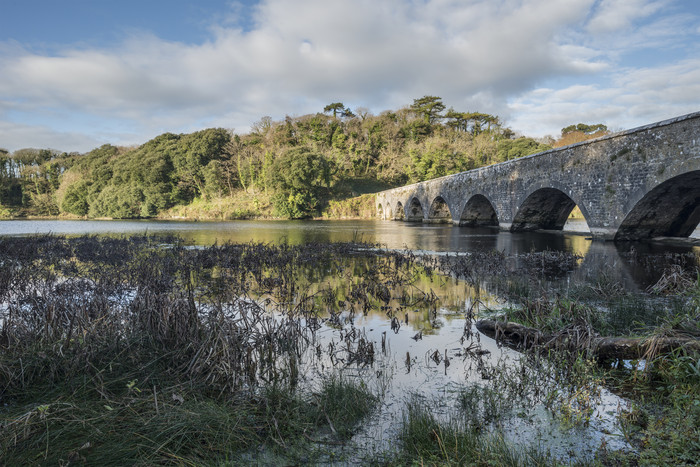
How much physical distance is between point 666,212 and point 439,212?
1931 cm

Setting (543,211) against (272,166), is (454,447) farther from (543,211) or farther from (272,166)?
(272,166)

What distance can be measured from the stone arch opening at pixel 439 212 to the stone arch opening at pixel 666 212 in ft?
59.4

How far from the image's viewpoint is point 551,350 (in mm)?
3697

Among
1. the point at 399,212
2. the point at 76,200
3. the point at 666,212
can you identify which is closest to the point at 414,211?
the point at 399,212

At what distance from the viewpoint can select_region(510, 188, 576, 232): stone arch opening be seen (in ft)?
63.3

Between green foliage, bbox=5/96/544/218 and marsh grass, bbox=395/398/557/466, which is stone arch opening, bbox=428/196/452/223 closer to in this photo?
green foliage, bbox=5/96/544/218

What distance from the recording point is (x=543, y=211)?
20688 millimetres

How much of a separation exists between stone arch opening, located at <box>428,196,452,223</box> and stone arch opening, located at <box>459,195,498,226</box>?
569cm

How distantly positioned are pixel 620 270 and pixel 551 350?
20.8 feet

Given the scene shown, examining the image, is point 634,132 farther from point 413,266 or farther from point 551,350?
point 551,350

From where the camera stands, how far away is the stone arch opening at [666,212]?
502 inches

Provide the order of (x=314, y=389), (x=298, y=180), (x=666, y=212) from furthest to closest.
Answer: (x=298, y=180), (x=666, y=212), (x=314, y=389)

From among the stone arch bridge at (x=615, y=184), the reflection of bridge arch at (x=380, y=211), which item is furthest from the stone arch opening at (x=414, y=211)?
the stone arch bridge at (x=615, y=184)

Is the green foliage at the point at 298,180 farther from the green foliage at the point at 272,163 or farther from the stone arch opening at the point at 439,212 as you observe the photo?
the stone arch opening at the point at 439,212
